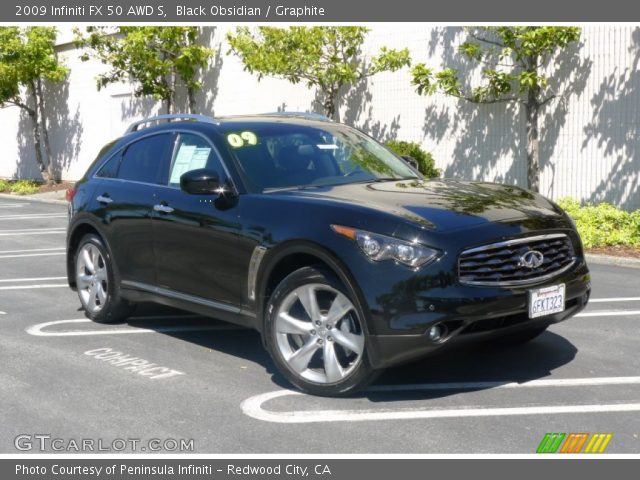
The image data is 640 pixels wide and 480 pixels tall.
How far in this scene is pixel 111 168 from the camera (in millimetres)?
8211

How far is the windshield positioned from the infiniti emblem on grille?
1.55 meters

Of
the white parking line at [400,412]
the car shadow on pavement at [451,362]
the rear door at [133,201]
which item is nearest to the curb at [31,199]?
the rear door at [133,201]

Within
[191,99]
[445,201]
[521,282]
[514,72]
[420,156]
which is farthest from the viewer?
[191,99]

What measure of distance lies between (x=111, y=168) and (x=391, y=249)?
140 inches

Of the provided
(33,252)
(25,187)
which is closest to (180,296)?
(33,252)

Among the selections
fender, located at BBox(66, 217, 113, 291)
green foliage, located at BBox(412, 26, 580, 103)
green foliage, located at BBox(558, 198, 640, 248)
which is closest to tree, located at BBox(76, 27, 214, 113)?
green foliage, located at BBox(412, 26, 580, 103)

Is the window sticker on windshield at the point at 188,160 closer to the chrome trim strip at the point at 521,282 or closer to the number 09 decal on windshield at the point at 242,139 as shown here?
the number 09 decal on windshield at the point at 242,139

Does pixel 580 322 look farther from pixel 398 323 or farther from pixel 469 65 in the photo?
pixel 469 65

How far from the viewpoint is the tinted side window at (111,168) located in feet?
26.7

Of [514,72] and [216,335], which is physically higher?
[514,72]

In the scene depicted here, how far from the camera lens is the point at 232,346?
7418mm

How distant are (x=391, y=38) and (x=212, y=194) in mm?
11991

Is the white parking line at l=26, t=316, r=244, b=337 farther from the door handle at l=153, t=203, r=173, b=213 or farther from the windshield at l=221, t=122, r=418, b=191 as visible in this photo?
the windshield at l=221, t=122, r=418, b=191

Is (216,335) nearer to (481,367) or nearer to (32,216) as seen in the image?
(481,367)
